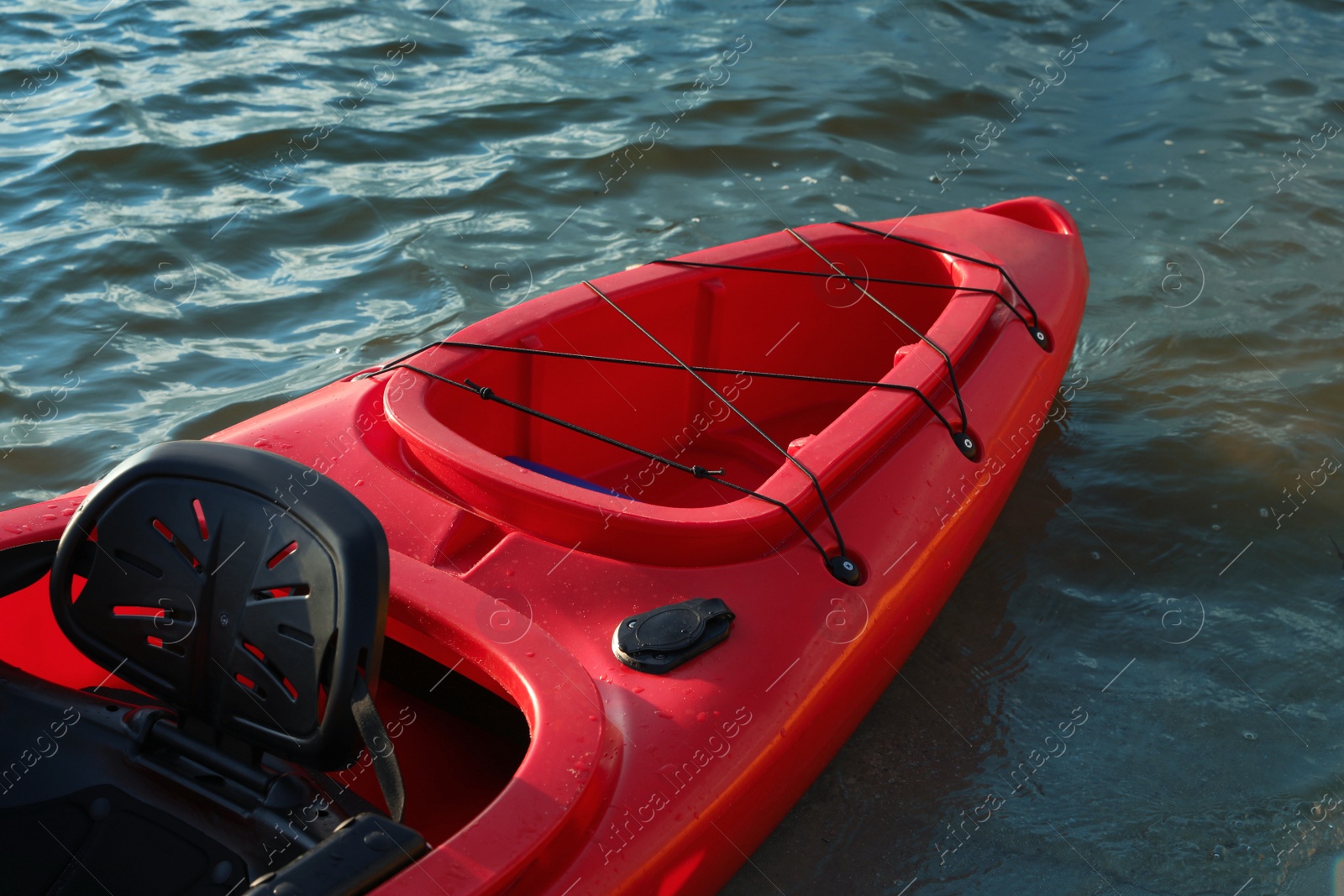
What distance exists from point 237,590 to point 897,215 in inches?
153

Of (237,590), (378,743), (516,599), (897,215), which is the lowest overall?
(897,215)

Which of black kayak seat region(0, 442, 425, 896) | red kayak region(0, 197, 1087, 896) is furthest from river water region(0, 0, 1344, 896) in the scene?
black kayak seat region(0, 442, 425, 896)

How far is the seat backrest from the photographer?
1339 millimetres

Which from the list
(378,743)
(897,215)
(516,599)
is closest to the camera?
(378,743)

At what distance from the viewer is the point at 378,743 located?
1.41m

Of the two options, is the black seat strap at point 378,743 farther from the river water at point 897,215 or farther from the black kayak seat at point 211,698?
A: the river water at point 897,215

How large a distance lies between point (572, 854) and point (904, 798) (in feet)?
3.29

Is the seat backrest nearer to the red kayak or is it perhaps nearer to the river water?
the red kayak

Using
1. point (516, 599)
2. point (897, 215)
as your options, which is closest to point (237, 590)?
point (516, 599)

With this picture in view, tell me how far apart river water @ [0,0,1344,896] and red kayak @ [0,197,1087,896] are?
1.42 ft

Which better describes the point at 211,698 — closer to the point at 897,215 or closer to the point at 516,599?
the point at 516,599

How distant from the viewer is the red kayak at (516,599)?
55.1 inches

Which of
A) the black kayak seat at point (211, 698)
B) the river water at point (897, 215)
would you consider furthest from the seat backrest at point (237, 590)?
the river water at point (897, 215)

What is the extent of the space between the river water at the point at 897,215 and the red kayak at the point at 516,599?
1.42 ft
